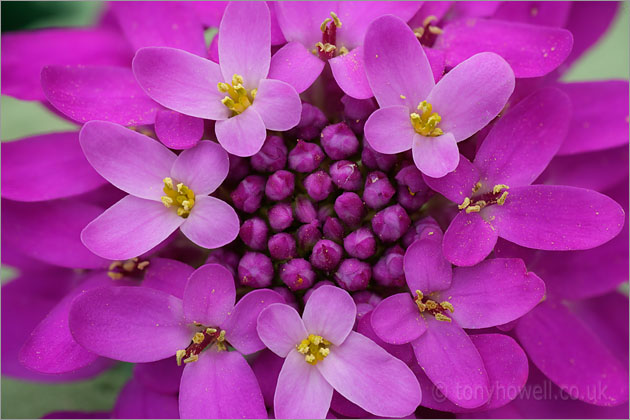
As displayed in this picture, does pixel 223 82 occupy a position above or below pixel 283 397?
above

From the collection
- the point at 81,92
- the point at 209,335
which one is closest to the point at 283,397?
the point at 209,335

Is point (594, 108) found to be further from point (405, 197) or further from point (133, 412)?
point (133, 412)

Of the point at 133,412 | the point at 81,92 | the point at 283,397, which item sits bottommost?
the point at 133,412

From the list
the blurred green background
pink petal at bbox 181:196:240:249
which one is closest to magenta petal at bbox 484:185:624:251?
pink petal at bbox 181:196:240:249

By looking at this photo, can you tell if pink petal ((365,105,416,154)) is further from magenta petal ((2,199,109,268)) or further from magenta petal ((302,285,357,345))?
magenta petal ((2,199,109,268))

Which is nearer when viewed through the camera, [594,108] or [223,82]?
[223,82]

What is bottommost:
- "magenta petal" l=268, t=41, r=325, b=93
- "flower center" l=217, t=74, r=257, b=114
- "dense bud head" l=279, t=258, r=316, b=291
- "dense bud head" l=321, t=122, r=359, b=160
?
"dense bud head" l=279, t=258, r=316, b=291

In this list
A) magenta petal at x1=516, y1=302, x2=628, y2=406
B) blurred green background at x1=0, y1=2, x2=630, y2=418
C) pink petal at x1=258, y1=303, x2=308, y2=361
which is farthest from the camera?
blurred green background at x1=0, y1=2, x2=630, y2=418

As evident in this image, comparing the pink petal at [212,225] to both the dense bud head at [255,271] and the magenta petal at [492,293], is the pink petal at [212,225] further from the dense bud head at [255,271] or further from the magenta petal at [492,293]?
the magenta petal at [492,293]
